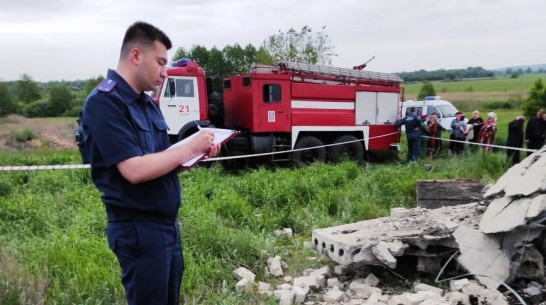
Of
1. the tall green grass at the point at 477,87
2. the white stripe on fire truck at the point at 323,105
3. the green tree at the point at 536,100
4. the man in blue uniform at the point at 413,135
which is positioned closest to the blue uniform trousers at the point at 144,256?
the white stripe on fire truck at the point at 323,105

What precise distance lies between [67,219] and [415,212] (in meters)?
4.04

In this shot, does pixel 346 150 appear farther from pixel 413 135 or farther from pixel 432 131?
pixel 432 131

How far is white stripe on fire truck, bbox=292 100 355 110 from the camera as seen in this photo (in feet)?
35.4

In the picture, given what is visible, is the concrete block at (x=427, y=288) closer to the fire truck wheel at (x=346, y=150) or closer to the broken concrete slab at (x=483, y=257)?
the broken concrete slab at (x=483, y=257)

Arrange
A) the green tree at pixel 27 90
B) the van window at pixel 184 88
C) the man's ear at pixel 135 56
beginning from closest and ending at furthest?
1. the man's ear at pixel 135 56
2. the van window at pixel 184 88
3. the green tree at pixel 27 90

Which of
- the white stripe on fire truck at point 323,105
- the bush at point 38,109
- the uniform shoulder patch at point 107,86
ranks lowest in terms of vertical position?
the bush at point 38,109

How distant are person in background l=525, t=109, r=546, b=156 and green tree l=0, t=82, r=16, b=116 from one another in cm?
3702

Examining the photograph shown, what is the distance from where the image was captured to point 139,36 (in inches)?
75.6

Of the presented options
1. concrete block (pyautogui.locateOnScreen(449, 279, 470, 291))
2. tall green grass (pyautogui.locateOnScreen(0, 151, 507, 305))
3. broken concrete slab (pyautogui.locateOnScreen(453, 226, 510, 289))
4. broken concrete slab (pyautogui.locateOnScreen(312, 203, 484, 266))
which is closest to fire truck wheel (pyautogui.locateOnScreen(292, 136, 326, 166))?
tall green grass (pyautogui.locateOnScreen(0, 151, 507, 305))

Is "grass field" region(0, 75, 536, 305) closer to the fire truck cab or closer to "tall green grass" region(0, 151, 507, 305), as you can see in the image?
"tall green grass" region(0, 151, 507, 305)

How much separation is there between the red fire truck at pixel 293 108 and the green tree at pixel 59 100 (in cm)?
3527

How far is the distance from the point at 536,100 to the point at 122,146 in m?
23.3

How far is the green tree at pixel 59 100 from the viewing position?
41.4 metres

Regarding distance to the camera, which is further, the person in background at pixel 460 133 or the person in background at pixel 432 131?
the person in background at pixel 432 131
